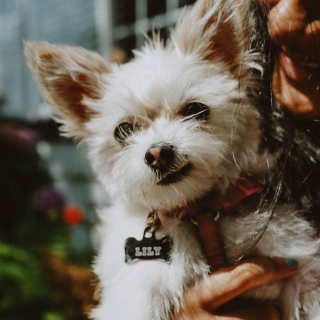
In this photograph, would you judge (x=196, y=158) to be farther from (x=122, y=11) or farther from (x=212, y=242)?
(x=122, y=11)

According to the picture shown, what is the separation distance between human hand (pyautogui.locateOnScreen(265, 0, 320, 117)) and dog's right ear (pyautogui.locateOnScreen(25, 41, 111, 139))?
706mm

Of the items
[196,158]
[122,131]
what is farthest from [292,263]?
[122,131]

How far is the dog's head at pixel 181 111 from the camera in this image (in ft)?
5.39

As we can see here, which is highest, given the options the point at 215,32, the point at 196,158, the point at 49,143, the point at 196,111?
the point at 49,143

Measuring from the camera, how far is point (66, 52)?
1.91 metres

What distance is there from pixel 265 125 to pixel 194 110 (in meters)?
0.24

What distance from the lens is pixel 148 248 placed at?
1614 mm

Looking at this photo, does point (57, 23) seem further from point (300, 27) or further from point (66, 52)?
point (300, 27)

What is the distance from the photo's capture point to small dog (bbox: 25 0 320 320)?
1.57 m

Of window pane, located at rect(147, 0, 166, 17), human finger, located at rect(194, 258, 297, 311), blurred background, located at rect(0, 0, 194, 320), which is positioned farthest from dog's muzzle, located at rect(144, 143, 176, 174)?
window pane, located at rect(147, 0, 166, 17)

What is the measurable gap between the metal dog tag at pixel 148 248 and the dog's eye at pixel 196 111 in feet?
1.33

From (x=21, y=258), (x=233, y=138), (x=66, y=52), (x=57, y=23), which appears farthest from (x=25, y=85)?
(x=233, y=138)

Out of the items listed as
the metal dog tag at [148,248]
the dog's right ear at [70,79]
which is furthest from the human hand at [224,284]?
the dog's right ear at [70,79]

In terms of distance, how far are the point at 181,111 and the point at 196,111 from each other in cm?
5
